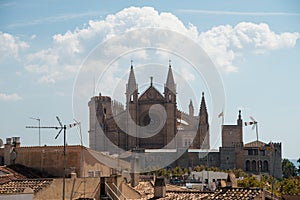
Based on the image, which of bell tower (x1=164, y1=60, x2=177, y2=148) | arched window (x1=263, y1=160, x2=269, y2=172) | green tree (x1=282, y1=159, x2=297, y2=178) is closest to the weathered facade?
bell tower (x1=164, y1=60, x2=177, y2=148)

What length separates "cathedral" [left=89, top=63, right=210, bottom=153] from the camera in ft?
356

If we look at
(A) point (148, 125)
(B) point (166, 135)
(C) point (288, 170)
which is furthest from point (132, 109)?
(C) point (288, 170)

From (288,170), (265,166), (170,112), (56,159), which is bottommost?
(288,170)

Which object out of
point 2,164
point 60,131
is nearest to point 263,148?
point 2,164

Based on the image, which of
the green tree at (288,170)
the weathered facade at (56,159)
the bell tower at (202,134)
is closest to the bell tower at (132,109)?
the bell tower at (202,134)

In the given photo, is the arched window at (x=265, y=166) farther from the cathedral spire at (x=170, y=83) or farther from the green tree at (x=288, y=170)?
the cathedral spire at (x=170, y=83)

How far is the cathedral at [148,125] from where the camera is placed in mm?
108438

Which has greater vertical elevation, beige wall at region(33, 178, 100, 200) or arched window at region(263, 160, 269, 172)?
arched window at region(263, 160, 269, 172)

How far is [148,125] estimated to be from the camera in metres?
110

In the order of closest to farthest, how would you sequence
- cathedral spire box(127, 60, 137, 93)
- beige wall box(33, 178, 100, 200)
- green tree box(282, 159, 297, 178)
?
beige wall box(33, 178, 100, 200)
cathedral spire box(127, 60, 137, 93)
green tree box(282, 159, 297, 178)

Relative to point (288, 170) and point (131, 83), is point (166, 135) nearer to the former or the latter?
point (131, 83)

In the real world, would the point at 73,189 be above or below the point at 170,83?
below

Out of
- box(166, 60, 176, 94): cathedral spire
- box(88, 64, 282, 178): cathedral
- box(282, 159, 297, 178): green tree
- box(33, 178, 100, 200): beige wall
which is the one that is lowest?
box(33, 178, 100, 200): beige wall

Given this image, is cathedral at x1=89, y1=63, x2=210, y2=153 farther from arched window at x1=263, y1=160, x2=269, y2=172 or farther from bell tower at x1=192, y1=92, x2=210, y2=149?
arched window at x1=263, y1=160, x2=269, y2=172
